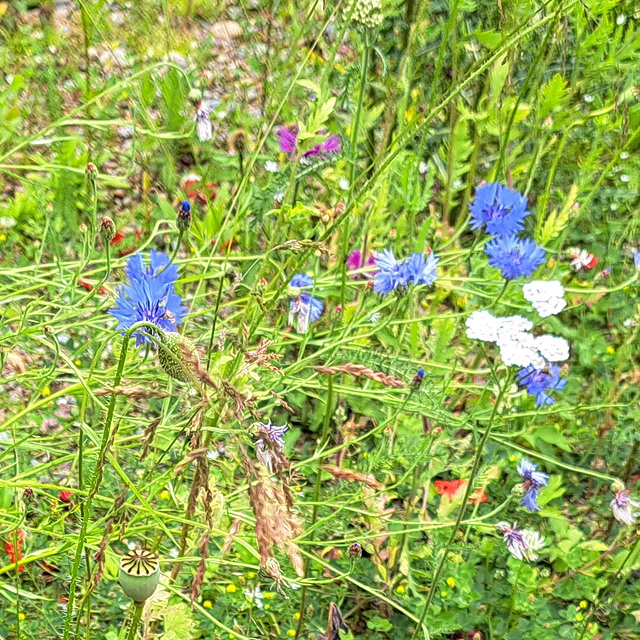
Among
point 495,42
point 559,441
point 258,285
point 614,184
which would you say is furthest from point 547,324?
point 258,285

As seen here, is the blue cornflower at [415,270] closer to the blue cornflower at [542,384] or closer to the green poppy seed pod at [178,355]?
the blue cornflower at [542,384]

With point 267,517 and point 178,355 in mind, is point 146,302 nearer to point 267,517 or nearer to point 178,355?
point 178,355

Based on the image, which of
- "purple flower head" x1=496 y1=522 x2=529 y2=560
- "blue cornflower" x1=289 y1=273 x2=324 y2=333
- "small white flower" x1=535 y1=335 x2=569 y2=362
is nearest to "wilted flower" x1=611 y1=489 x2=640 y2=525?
"purple flower head" x1=496 y1=522 x2=529 y2=560

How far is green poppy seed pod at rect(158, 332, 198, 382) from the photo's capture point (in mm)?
749

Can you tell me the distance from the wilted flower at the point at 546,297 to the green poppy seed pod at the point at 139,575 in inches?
32.3

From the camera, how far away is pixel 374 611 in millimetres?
1715

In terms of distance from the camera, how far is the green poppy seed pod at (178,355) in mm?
749

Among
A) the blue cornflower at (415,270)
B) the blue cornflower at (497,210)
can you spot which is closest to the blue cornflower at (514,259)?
the blue cornflower at (497,210)

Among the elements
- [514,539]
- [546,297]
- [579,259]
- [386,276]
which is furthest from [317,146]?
[514,539]

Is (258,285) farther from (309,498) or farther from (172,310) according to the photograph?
(309,498)

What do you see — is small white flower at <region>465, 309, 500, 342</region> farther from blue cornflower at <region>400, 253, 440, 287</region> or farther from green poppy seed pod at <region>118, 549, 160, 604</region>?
green poppy seed pod at <region>118, 549, 160, 604</region>

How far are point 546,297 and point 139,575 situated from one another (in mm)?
885

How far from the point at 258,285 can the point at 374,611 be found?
34.7 inches

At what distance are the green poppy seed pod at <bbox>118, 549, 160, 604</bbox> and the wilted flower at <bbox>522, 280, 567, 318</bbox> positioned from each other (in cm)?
82
